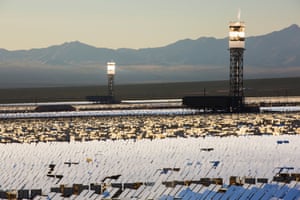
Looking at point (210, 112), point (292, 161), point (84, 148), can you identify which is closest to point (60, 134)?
point (84, 148)

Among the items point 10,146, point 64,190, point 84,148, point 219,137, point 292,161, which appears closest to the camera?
point 64,190

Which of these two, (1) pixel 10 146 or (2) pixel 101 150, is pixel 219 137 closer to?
(2) pixel 101 150

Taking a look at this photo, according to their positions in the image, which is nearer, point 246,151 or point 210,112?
point 246,151

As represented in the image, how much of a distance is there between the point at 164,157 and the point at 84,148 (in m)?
8.26

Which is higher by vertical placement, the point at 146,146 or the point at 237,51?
the point at 237,51

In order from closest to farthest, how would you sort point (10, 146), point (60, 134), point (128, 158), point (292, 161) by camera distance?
point (292, 161) → point (128, 158) → point (10, 146) → point (60, 134)

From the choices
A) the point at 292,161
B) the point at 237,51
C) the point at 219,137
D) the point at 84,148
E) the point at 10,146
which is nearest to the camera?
the point at 292,161

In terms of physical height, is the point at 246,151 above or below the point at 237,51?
below

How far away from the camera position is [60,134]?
55.3 metres

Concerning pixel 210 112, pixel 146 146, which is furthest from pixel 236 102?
pixel 146 146

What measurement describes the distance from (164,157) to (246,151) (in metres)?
5.54

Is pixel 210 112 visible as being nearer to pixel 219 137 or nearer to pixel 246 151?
pixel 219 137

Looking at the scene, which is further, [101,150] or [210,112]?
[210,112]

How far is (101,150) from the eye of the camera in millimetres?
40219
